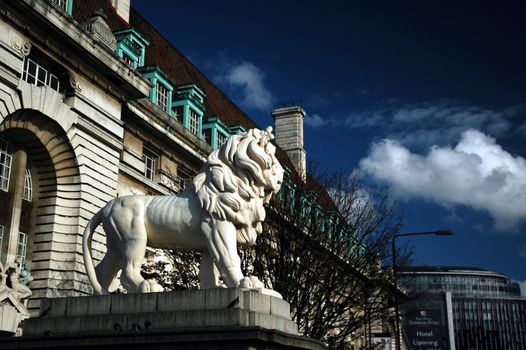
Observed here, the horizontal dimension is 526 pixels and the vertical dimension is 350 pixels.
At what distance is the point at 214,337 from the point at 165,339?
0.70 m

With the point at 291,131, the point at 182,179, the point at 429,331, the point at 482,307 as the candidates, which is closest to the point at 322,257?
the point at 182,179

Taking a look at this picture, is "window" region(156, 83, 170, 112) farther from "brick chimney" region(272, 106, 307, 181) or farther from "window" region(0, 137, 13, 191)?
"brick chimney" region(272, 106, 307, 181)

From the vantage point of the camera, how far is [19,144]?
69.7 ft

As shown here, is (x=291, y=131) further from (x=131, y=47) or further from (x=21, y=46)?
(x=21, y=46)

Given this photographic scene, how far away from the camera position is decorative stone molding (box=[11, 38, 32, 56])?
1938cm

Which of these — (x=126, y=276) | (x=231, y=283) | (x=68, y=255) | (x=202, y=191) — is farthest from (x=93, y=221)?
(x=68, y=255)

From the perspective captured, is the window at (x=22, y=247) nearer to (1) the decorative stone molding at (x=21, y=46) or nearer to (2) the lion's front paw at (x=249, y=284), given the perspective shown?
(1) the decorative stone molding at (x=21, y=46)

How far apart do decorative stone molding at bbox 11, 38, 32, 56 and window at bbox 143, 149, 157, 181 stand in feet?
27.3

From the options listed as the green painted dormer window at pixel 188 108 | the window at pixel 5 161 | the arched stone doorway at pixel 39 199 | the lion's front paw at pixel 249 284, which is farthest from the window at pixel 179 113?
the lion's front paw at pixel 249 284

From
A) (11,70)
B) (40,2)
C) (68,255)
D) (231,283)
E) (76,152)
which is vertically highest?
(40,2)

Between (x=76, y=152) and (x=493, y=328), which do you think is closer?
(x=76, y=152)

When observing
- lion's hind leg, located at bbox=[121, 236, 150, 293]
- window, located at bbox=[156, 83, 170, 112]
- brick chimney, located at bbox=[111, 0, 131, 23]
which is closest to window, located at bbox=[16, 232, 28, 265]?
window, located at bbox=[156, 83, 170, 112]

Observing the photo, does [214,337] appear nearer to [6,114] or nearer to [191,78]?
[6,114]

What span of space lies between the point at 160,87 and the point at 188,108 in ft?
6.71
